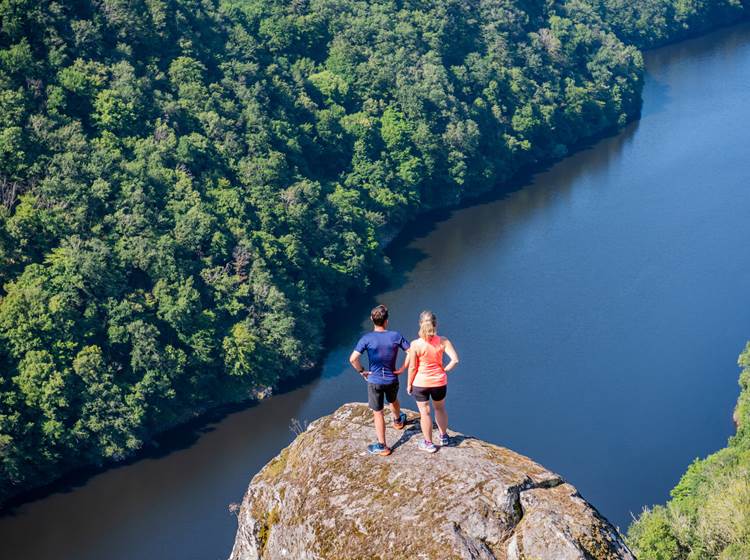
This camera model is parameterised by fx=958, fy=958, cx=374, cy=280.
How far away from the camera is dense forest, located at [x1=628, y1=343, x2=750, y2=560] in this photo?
26656mm

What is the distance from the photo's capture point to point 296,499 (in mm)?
11891

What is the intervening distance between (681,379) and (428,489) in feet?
121

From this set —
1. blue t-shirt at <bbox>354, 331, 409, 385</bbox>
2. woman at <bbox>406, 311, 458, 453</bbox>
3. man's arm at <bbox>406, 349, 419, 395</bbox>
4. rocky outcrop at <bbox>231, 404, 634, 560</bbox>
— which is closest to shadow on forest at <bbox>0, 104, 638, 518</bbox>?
rocky outcrop at <bbox>231, 404, 634, 560</bbox>

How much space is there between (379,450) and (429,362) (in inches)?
54.0

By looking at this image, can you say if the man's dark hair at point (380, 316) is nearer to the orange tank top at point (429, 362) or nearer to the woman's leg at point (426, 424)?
the orange tank top at point (429, 362)

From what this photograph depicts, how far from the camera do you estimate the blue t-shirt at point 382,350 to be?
12703mm

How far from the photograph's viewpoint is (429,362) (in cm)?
1265

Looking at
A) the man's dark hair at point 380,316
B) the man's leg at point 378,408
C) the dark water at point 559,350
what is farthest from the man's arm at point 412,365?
the dark water at point 559,350

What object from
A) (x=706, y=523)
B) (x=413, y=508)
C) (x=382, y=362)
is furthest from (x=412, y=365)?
(x=706, y=523)

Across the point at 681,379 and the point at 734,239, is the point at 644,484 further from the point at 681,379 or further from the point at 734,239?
the point at 734,239

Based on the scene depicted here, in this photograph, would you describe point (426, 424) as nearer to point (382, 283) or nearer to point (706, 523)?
point (706, 523)

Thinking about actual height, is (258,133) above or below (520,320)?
above

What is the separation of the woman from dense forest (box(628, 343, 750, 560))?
52.3 ft

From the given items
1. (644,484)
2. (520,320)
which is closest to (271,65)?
(520,320)
